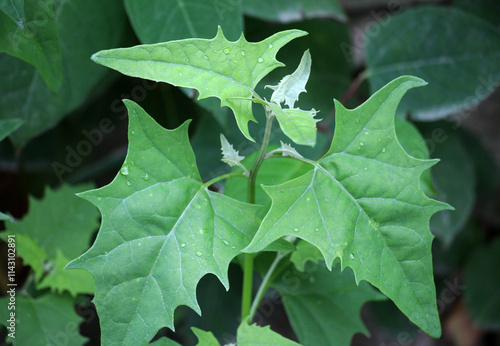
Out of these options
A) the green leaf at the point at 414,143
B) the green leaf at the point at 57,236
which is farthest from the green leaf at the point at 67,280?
the green leaf at the point at 414,143

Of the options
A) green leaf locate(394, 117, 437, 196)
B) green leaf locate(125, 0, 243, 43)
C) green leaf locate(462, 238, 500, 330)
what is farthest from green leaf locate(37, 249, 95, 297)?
green leaf locate(462, 238, 500, 330)

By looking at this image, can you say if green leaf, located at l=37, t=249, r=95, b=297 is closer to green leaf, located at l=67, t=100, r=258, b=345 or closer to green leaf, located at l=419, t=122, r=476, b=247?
green leaf, located at l=67, t=100, r=258, b=345

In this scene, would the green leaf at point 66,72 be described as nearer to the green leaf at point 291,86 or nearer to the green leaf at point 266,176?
the green leaf at point 266,176

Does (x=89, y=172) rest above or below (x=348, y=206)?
below

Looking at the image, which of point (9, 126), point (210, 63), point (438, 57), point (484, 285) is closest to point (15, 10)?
point (9, 126)

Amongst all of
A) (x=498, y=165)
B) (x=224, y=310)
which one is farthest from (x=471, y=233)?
(x=224, y=310)

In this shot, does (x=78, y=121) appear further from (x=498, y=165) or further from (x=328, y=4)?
(x=498, y=165)

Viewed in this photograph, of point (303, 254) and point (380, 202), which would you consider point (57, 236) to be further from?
point (380, 202)
